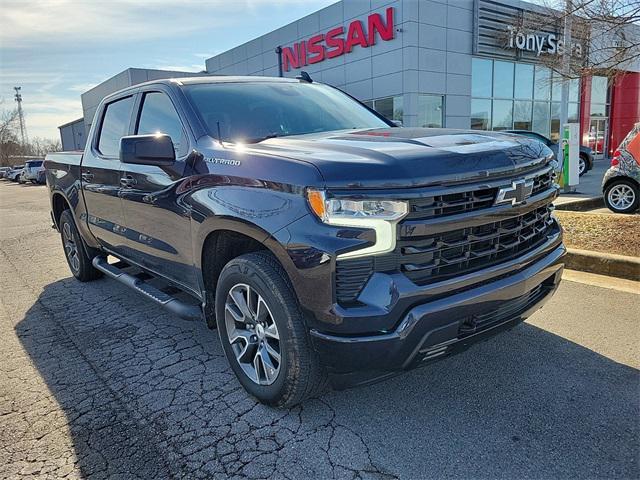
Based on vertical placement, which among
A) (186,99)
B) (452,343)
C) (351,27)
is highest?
(351,27)

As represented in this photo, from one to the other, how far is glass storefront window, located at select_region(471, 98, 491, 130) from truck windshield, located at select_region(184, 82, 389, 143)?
1773 centimetres

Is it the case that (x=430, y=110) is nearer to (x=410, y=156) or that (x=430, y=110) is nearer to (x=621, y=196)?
(x=621, y=196)

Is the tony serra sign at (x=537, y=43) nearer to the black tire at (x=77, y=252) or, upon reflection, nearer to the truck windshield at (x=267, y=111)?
the truck windshield at (x=267, y=111)

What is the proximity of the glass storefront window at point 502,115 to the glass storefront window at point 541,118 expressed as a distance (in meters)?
1.69

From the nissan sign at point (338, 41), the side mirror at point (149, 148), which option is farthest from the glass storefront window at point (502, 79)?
the side mirror at point (149, 148)

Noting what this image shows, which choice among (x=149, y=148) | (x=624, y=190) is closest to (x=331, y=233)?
(x=149, y=148)

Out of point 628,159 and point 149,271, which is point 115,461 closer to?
point 149,271

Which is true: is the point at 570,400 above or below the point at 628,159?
below

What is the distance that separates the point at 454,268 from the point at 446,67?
60.0ft

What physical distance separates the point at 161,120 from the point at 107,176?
1017 millimetres

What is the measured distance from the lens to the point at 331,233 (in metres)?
2.18

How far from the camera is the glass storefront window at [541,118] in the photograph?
2267 centimetres

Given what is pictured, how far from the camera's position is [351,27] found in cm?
1914

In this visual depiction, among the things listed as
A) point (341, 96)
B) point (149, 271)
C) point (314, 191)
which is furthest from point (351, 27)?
point (314, 191)
